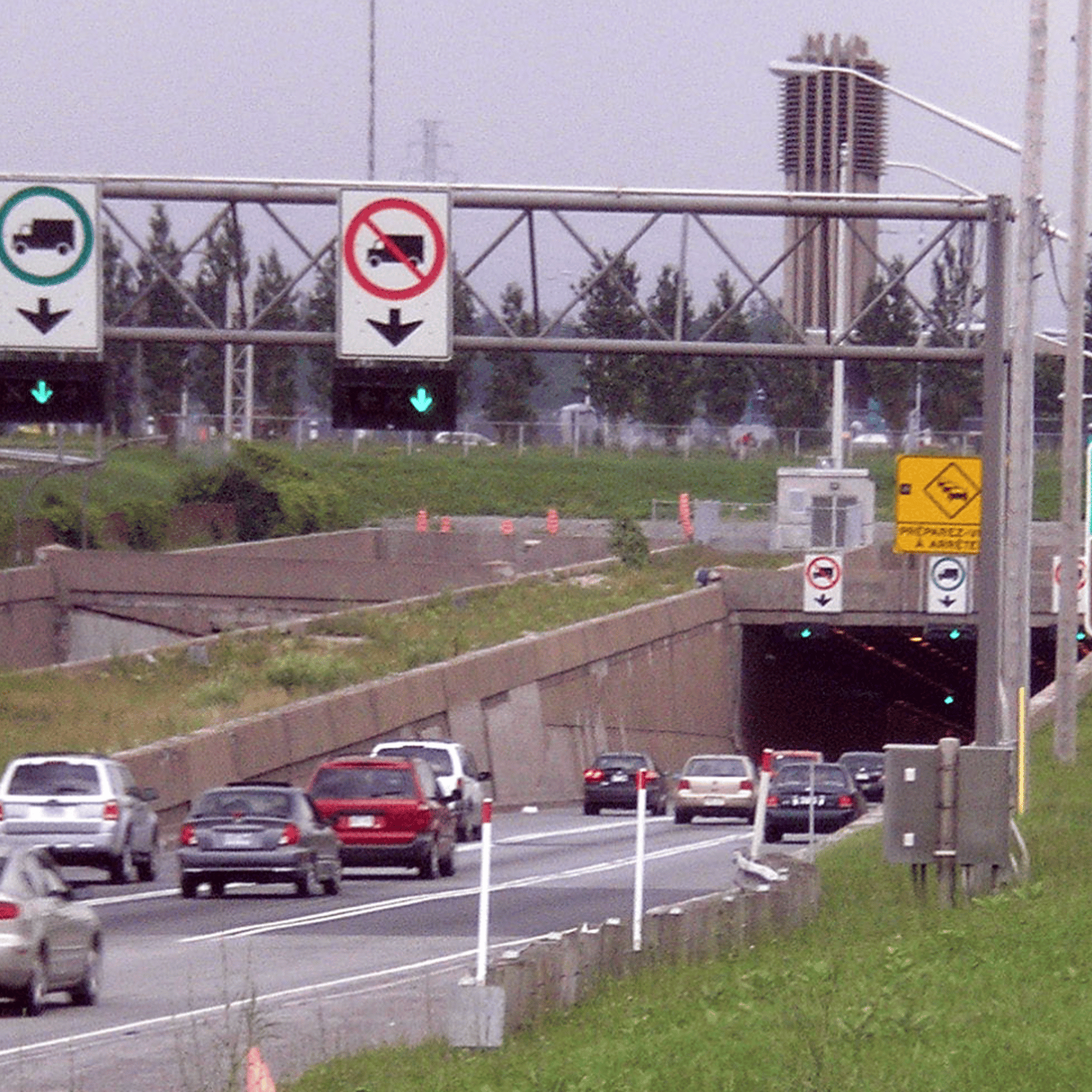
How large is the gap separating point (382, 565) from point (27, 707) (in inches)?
1013

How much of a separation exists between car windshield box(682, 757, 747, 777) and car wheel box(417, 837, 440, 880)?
1554 centimetres

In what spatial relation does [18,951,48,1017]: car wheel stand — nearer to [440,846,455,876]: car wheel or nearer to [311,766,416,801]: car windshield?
[311,766,416,801]: car windshield

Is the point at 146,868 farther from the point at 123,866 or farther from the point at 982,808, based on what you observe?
the point at 982,808

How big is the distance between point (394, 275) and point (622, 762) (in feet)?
99.2

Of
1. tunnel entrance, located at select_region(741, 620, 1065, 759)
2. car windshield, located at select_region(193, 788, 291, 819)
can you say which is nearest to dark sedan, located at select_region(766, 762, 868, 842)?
car windshield, located at select_region(193, 788, 291, 819)

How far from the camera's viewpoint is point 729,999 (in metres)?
13.1

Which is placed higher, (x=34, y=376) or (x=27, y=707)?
(x=34, y=376)

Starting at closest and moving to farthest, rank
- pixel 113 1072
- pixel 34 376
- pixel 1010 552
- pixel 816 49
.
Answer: pixel 113 1072
pixel 34 376
pixel 1010 552
pixel 816 49

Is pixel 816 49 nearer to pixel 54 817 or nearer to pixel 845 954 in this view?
pixel 54 817

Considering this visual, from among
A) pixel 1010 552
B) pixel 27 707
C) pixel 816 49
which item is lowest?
pixel 27 707

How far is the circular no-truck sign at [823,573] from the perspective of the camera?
178 ft

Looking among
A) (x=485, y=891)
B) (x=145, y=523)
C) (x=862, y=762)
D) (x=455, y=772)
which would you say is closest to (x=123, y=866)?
(x=455, y=772)

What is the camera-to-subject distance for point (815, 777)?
43.7 meters

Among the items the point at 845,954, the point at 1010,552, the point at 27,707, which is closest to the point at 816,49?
the point at 27,707
